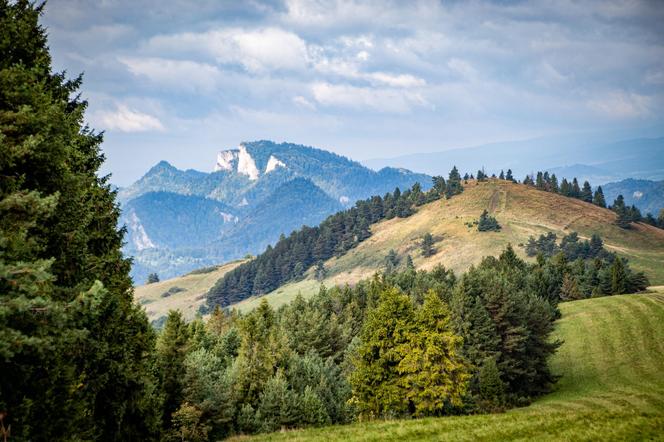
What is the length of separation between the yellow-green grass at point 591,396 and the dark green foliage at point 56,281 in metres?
9.63

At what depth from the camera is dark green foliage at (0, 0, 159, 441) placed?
34.4ft

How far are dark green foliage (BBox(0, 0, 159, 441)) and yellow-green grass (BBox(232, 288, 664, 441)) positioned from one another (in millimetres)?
9635

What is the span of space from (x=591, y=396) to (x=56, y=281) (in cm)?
5560

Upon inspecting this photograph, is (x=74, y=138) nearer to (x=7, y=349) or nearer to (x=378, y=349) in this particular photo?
(x=7, y=349)

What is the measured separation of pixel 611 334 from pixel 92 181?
81928 mm

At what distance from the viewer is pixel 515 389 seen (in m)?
61.9

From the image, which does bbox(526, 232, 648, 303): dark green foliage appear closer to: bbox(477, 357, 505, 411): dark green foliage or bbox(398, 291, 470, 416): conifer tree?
bbox(477, 357, 505, 411): dark green foliage

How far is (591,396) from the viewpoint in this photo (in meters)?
50.6

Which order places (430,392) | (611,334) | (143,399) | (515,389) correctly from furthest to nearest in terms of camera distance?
1. (611,334)
2. (515,389)
3. (430,392)
4. (143,399)

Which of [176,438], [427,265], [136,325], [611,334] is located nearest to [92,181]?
[136,325]

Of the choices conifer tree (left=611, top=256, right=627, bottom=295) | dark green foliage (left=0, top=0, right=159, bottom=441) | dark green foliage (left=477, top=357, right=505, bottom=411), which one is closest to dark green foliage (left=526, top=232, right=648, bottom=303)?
conifer tree (left=611, top=256, right=627, bottom=295)

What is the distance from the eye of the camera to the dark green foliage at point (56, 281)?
10500 mm

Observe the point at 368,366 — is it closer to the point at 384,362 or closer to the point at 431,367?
the point at 384,362

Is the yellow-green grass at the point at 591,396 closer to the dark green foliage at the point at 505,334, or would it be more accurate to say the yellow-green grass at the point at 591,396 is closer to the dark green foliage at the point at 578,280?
the dark green foliage at the point at 505,334
